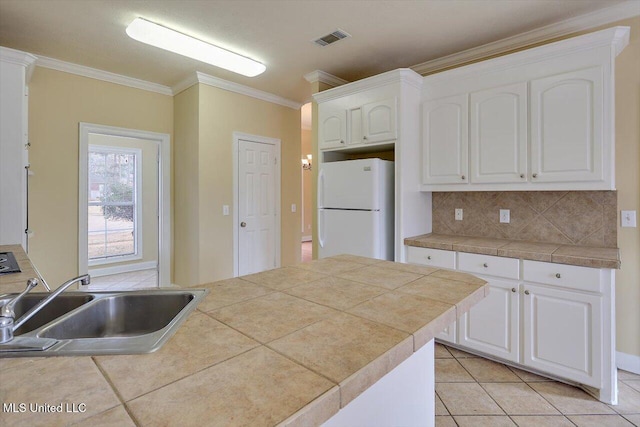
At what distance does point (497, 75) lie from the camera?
2.50 meters

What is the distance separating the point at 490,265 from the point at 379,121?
1.50 metres

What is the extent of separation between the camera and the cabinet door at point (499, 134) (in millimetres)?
2391

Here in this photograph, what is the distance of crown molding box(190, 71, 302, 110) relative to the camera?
3.66 metres

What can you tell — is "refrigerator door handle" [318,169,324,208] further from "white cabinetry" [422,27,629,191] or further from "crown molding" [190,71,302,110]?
"crown molding" [190,71,302,110]

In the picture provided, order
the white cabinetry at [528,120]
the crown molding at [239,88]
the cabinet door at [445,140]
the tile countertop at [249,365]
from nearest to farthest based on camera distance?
1. the tile countertop at [249,365]
2. the white cabinetry at [528,120]
3. the cabinet door at [445,140]
4. the crown molding at [239,88]

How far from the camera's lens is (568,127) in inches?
86.5

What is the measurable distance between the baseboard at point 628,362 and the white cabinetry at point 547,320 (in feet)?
1.67

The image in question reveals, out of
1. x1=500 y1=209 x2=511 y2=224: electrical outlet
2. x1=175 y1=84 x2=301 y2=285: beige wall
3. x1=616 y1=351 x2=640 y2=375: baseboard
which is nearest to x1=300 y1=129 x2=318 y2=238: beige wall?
x1=175 y1=84 x2=301 y2=285: beige wall

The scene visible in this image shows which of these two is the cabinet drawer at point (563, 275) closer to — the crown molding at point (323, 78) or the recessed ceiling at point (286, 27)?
the recessed ceiling at point (286, 27)

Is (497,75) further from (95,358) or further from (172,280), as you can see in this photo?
(172,280)

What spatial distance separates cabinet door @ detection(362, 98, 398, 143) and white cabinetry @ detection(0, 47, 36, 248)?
2712 mm

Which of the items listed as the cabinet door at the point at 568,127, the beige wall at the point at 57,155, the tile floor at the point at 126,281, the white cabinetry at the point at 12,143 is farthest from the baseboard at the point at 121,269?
the cabinet door at the point at 568,127

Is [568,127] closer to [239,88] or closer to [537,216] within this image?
[537,216]

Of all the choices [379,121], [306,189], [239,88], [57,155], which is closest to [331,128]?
[379,121]
